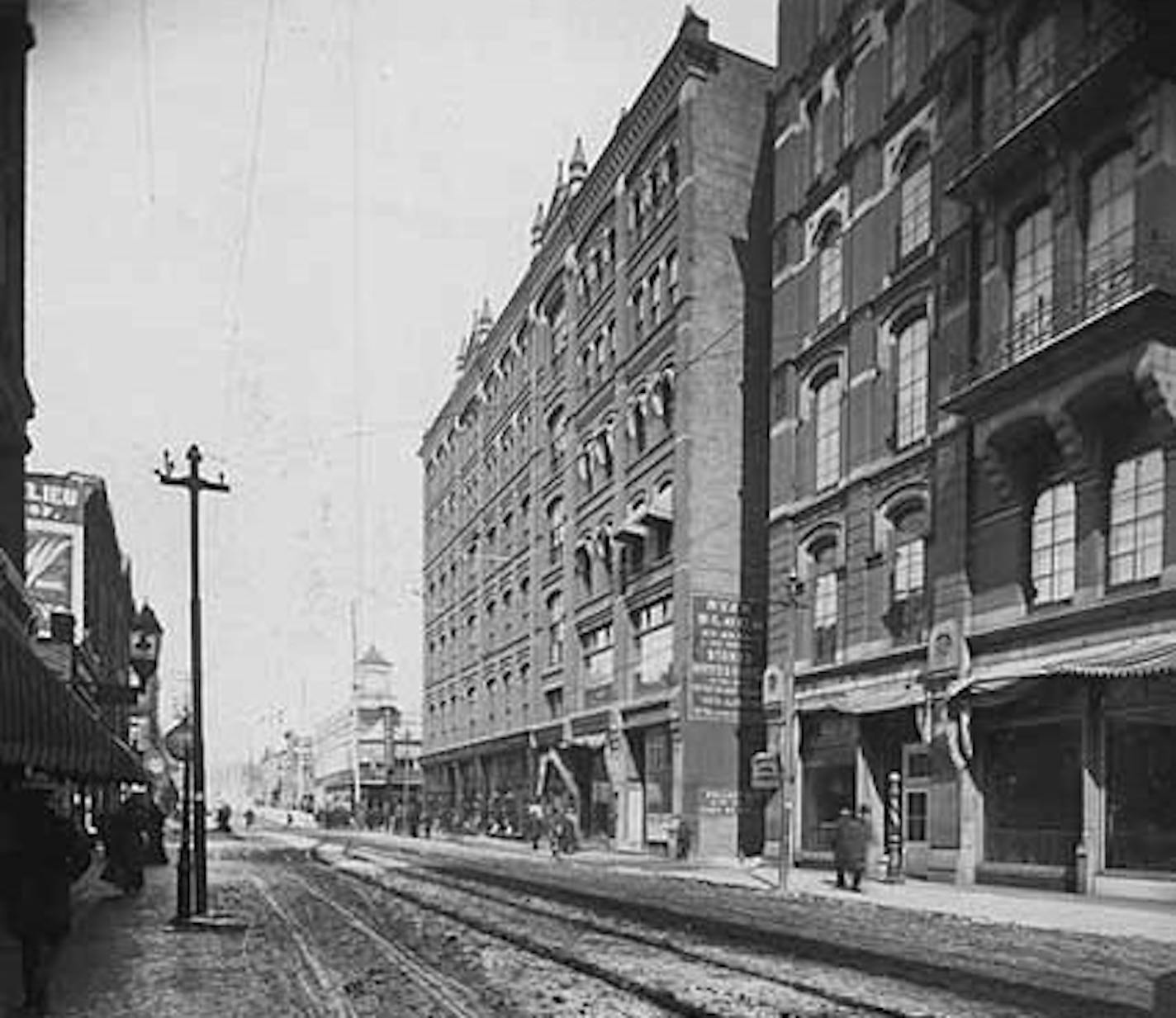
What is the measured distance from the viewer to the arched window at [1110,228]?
1962 cm

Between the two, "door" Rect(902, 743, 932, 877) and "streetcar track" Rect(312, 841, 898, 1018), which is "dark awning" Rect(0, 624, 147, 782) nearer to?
"streetcar track" Rect(312, 841, 898, 1018)

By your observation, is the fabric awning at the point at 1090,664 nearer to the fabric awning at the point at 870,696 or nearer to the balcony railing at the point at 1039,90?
the fabric awning at the point at 870,696

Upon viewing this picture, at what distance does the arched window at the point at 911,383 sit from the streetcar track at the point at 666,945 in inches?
498

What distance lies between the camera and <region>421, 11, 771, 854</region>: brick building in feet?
114

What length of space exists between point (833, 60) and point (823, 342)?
23.6 ft

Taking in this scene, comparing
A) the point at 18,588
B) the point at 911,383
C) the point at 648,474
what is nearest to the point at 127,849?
the point at 18,588

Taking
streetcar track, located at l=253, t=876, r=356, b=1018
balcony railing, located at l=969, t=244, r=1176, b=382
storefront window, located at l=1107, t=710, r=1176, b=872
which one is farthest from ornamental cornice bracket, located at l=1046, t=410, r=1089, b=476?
streetcar track, located at l=253, t=876, r=356, b=1018

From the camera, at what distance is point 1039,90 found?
22344 mm

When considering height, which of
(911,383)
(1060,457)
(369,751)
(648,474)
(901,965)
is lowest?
(369,751)

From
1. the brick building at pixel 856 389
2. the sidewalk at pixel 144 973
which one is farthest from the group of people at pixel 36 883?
the brick building at pixel 856 389

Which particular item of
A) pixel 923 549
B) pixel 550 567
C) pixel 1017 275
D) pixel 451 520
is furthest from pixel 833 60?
pixel 451 520

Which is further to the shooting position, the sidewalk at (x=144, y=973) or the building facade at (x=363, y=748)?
the building facade at (x=363, y=748)

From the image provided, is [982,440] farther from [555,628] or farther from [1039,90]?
[555,628]

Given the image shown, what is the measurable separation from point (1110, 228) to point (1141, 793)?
30.1ft
